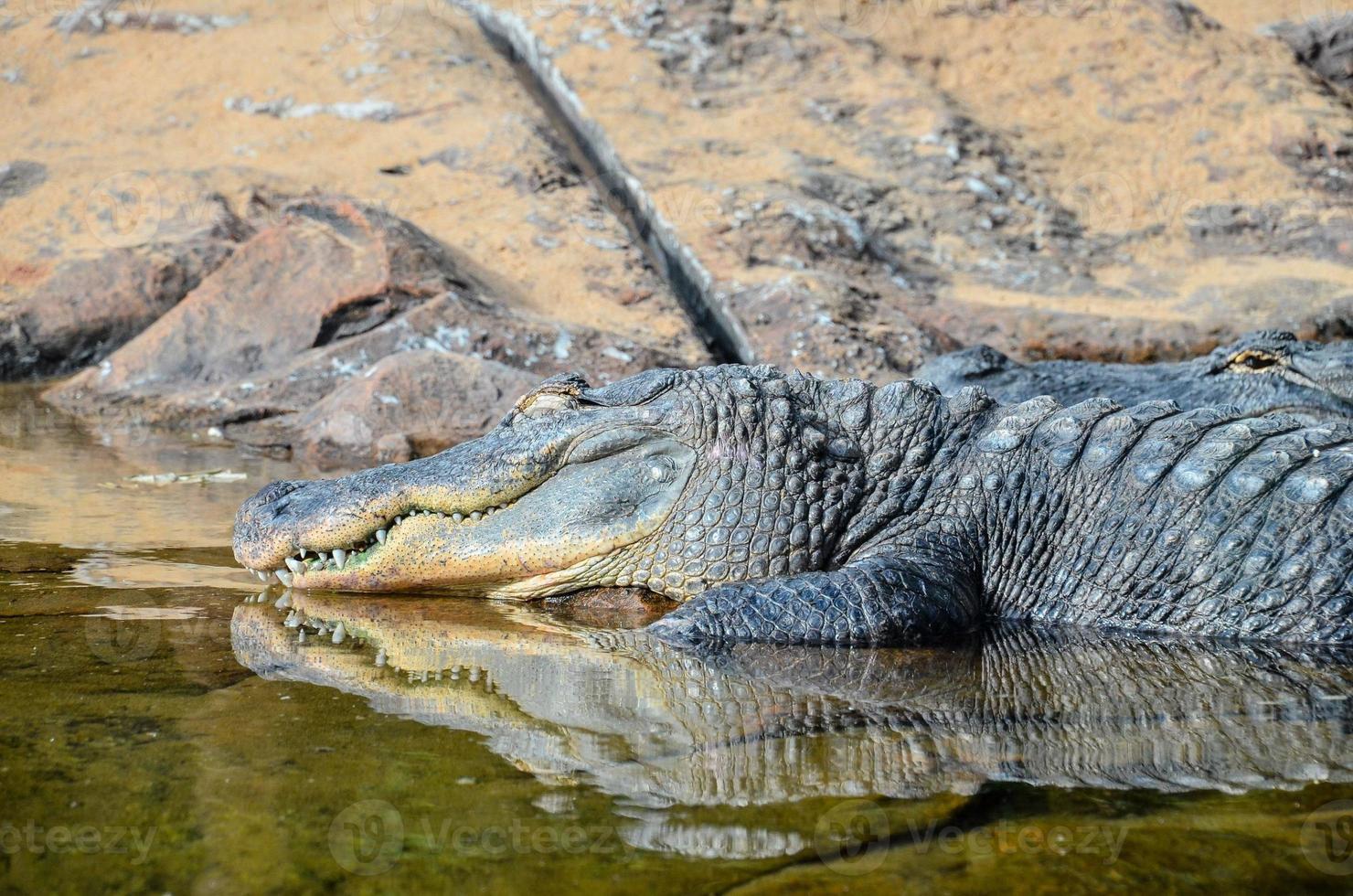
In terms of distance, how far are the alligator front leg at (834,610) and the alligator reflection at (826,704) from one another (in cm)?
6

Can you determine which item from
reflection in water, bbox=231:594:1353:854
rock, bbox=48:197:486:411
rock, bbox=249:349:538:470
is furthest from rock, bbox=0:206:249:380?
reflection in water, bbox=231:594:1353:854

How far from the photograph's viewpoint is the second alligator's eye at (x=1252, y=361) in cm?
566

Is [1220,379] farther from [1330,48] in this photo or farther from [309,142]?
[1330,48]

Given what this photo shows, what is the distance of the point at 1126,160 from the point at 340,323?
7337mm

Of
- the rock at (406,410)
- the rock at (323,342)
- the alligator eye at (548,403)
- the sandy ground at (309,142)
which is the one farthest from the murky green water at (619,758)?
the sandy ground at (309,142)

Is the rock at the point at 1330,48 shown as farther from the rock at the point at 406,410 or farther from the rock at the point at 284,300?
the rock at the point at 406,410

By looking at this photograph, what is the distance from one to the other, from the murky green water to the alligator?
0.76ft

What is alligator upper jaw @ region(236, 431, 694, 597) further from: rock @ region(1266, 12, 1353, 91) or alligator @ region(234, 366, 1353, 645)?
rock @ region(1266, 12, 1353, 91)

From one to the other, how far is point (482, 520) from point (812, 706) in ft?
4.71

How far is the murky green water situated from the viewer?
1693 mm

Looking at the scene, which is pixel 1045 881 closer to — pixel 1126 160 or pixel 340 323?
pixel 340 323

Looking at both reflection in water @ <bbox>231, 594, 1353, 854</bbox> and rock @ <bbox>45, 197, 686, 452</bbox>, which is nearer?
reflection in water @ <bbox>231, 594, 1353, 854</bbox>

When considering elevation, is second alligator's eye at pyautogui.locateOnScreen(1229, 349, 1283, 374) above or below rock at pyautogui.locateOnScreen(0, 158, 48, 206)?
above

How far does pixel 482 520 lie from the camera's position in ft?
11.9
